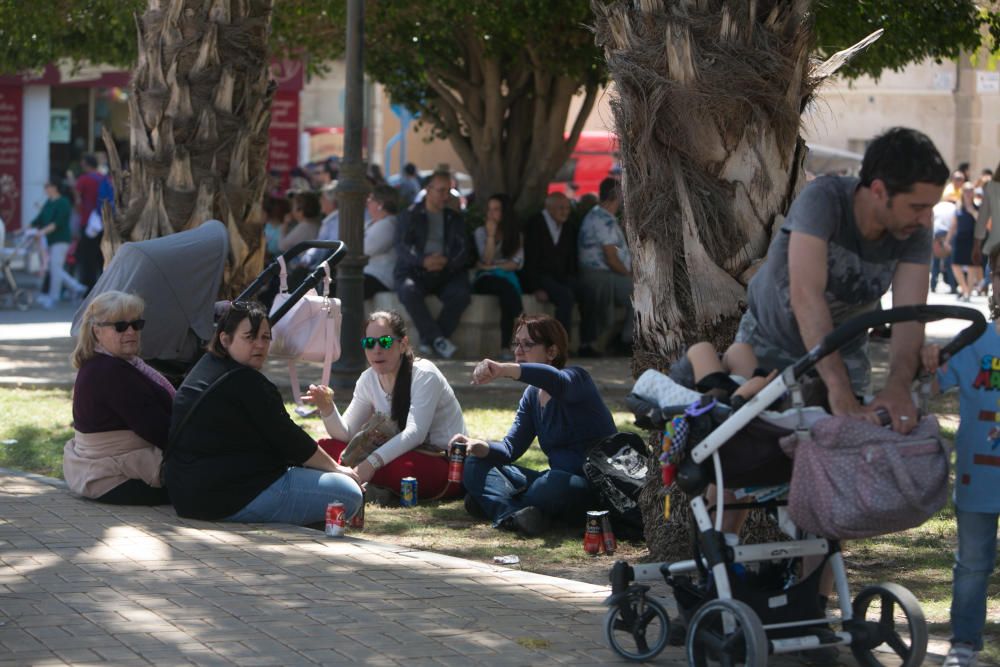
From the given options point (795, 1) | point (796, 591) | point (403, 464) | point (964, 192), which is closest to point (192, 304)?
point (403, 464)

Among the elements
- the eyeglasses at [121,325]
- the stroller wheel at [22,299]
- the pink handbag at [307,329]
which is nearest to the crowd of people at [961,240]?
the stroller wheel at [22,299]

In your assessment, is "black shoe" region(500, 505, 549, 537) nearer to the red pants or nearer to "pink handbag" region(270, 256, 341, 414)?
the red pants

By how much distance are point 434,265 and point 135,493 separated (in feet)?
24.6

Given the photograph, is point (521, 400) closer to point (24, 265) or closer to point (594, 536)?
point (594, 536)

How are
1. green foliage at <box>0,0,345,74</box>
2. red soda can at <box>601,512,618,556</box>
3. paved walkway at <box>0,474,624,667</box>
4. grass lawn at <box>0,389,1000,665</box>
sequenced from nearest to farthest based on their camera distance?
paved walkway at <box>0,474,624,667</box>
grass lawn at <box>0,389,1000,665</box>
red soda can at <box>601,512,618,556</box>
green foliage at <box>0,0,345,74</box>

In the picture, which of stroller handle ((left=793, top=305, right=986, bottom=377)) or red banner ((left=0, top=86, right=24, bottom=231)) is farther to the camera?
red banner ((left=0, top=86, right=24, bottom=231))

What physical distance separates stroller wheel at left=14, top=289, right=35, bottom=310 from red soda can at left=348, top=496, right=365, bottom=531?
14914 mm

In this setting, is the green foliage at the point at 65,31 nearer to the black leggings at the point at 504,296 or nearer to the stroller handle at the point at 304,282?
the black leggings at the point at 504,296

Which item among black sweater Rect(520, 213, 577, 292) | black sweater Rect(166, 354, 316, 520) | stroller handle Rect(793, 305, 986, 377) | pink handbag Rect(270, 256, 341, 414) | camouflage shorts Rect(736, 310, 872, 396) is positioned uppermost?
black sweater Rect(520, 213, 577, 292)

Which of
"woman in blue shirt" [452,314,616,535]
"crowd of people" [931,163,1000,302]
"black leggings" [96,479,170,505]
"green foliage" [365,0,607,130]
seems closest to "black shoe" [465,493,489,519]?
"woman in blue shirt" [452,314,616,535]

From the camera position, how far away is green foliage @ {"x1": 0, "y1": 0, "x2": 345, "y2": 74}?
56.3 feet

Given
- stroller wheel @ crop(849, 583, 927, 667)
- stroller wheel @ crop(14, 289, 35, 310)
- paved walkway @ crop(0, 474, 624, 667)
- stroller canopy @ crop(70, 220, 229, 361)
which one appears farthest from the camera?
stroller wheel @ crop(14, 289, 35, 310)

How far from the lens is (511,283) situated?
16.0m

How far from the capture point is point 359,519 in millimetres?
8156
